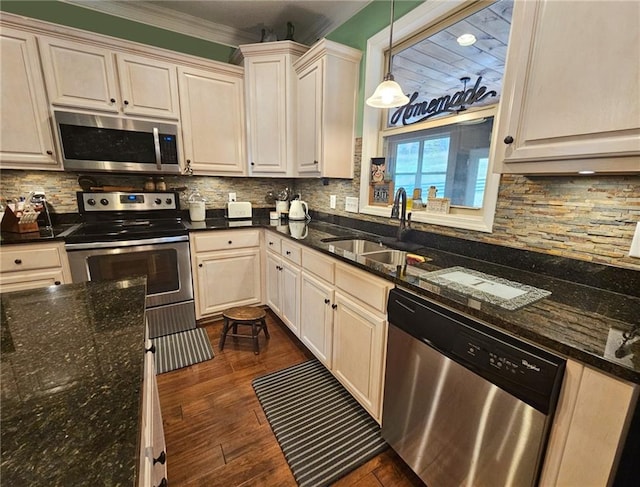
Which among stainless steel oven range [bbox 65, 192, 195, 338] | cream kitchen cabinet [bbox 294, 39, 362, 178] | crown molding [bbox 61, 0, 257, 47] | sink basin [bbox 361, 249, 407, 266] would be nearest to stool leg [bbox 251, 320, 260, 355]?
stainless steel oven range [bbox 65, 192, 195, 338]

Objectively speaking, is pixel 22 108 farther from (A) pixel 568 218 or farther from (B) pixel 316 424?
(A) pixel 568 218

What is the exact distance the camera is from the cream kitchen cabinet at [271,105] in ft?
8.09

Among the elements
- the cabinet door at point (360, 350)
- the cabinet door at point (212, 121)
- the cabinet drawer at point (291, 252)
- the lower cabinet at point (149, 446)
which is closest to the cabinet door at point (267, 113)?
the cabinet door at point (212, 121)

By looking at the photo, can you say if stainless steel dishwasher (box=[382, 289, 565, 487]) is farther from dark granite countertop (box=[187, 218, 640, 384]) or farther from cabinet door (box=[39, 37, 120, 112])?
cabinet door (box=[39, 37, 120, 112])

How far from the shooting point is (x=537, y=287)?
3.73ft

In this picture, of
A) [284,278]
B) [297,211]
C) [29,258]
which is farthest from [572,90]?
[29,258]

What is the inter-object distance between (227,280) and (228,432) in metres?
1.32

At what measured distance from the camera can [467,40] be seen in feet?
5.34

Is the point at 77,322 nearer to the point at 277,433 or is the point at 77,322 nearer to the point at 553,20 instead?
the point at 277,433

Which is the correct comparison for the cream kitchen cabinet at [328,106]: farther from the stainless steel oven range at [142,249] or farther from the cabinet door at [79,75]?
the cabinet door at [79,75]

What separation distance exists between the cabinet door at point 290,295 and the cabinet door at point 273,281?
68 mm

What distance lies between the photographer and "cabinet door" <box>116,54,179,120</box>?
2238mm

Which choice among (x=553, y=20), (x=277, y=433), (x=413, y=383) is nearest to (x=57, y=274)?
(x=277, y=433)

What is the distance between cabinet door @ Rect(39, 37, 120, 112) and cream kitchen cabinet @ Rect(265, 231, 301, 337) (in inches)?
63.6
